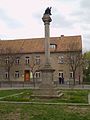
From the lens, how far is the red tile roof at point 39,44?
5728 cm

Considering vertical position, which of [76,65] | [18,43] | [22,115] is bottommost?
[22,115]

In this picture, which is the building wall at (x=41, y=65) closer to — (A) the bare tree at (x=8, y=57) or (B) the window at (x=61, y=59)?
(B) the window at (x=61, y=59)

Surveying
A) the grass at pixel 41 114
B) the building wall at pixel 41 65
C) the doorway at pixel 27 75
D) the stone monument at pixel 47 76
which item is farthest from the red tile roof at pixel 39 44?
the grass at pixel 41 114

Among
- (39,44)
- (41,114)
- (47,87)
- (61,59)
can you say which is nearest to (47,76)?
(47,87)

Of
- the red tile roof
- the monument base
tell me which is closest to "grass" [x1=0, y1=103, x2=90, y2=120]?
the monument base

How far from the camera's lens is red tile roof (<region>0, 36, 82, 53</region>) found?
57.3m

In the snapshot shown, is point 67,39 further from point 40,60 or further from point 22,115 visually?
point 22,115

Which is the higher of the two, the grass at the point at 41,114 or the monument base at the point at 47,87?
the monument base at the point at 47,87

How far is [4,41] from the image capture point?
215 feet

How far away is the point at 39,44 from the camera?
6038 cm

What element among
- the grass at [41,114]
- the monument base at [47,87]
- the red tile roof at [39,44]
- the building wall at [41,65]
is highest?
the red tile roof at [39,44]

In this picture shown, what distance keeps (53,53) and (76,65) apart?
20.6ft

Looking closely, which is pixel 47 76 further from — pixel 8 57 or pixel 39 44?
pixel 39 44

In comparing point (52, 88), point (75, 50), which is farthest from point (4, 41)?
point (52, 88)
